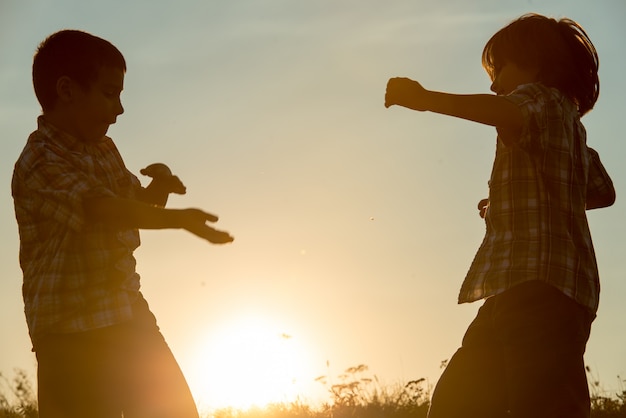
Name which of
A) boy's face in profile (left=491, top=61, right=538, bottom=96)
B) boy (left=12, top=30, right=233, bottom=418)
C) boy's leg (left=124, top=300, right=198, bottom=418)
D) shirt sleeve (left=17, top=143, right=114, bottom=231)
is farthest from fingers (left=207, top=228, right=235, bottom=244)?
boy's face in profile (left=491, top=61, right=538, bottom=96)

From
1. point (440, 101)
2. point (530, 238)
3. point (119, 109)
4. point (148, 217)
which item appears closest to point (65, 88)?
point (119, 109)

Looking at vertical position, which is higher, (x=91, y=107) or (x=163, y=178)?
(x=91, y=107)

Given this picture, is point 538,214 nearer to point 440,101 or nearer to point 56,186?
point 440,101

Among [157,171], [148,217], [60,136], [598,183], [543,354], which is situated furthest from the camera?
[598,183]

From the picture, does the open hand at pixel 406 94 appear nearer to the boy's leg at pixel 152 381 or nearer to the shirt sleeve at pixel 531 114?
the shirt sleeve at pixel 531 114

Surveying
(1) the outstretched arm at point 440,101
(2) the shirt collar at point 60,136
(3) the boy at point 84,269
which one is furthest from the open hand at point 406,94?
(2) the shirt collar at point 60,136

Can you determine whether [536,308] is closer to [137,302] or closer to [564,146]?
[564,146]

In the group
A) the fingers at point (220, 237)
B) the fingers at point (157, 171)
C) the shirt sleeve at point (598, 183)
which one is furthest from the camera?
the shirt sleeve at point (598, 183)

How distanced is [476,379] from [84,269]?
1717 mm

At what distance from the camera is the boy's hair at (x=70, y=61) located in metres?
4.54

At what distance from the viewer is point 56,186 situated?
4.21m

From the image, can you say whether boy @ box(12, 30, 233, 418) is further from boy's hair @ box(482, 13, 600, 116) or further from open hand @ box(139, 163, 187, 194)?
boy's hair @ box(482, 13, 600, 116)

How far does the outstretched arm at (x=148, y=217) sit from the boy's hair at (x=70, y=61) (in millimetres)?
714

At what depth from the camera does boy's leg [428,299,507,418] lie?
4.43 metres
